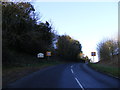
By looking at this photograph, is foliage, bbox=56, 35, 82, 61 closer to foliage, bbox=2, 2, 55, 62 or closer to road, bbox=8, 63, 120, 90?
foliage, bbox=2, 2, 55, 62

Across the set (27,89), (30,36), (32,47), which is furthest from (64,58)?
(27,89)

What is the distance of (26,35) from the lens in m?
41.0

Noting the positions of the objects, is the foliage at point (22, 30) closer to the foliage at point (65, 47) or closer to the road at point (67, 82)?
the road at point (67, 82)

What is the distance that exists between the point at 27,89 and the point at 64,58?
241ft

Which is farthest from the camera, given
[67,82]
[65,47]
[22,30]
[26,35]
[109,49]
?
[65,47]

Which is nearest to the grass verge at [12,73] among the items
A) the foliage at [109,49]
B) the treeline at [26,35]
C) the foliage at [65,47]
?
the treeline at [26,35]

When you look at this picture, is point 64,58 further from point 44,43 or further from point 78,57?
point 44,43

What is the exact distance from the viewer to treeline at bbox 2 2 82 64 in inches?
1091

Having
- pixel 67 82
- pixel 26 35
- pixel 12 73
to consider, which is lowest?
pixel 12 73

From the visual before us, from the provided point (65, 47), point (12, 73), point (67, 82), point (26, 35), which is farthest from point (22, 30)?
point (65, 47)

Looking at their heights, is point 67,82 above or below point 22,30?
below

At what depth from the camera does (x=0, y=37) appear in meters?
24.6

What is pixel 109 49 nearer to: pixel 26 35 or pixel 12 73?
pixel 26 35

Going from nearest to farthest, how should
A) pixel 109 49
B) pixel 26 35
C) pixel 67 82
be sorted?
pixel 67 82
pixel 26 35
pixel 109 49
